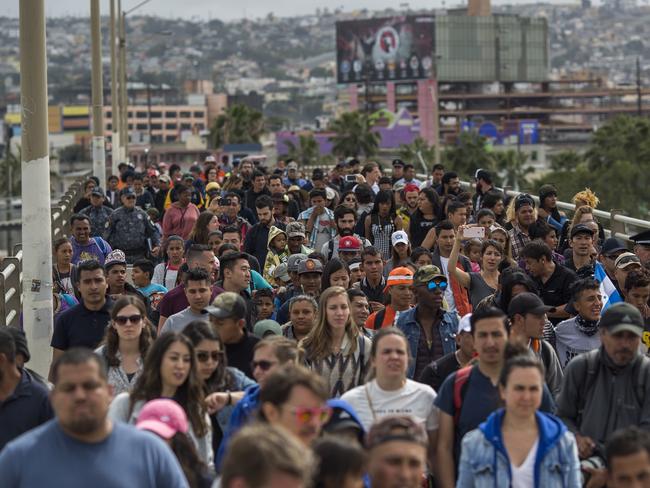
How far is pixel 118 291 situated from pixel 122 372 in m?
3.72

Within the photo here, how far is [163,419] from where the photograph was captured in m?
7.14

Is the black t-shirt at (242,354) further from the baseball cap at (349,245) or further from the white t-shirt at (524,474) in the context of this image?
the baseball cap at (349,245)

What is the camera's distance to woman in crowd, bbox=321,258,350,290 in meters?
12.7

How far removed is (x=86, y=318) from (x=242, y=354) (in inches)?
70.5

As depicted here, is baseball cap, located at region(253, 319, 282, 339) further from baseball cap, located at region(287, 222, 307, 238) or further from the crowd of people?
baseball cap, located at region(287, 222, 307, 238)

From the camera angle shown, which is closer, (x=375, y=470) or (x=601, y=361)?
(x=375, y=470)

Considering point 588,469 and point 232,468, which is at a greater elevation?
point 232,468

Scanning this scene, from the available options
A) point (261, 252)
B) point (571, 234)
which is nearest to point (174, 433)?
point (571, 234)

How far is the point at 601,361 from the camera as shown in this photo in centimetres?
881

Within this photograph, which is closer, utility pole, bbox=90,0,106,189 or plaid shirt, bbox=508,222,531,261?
plaid shirt, bbox=508,222,531,261

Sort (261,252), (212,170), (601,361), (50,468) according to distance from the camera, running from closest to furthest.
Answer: (50,468) < (601,361) < (261,252) < (212,170)

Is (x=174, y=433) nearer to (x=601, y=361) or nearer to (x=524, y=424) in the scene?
(x=524, y=424)

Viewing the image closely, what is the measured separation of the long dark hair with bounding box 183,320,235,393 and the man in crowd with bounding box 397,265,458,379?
79.7 inches

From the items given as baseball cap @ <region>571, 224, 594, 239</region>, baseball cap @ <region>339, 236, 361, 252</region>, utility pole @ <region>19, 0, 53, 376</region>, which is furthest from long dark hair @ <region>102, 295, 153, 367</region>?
baseball cap @ <region>571, 224, 594, 239</region>
